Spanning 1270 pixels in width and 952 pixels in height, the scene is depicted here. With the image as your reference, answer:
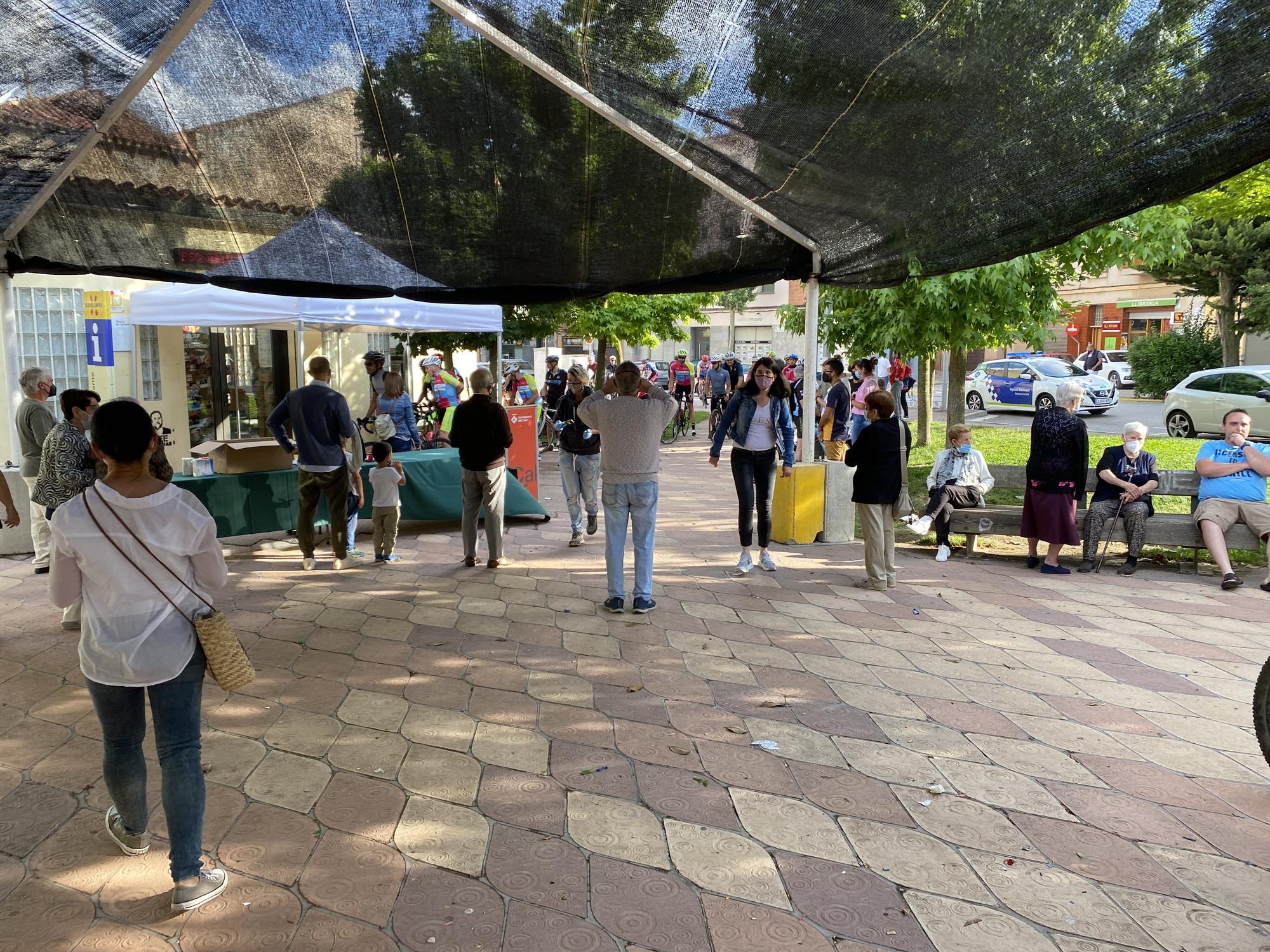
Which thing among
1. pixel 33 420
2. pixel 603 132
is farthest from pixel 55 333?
pixel 603 132

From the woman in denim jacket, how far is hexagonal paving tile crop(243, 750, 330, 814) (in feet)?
14.7

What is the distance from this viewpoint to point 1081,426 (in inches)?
324

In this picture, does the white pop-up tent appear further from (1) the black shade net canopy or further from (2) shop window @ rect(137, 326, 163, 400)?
(2) shop window @ rect(137, 326, 163, 400)

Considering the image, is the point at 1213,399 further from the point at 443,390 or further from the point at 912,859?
the point at 912,859

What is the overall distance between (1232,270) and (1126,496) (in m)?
23.6

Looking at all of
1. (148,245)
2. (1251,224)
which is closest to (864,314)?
(148,245)

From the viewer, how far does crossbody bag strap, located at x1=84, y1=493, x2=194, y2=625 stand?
2844 millimetres

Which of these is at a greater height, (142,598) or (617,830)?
(142,598)

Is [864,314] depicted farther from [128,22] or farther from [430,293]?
[128,22]

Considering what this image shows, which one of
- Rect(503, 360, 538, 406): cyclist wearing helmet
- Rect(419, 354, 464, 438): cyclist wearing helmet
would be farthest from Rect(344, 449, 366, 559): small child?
Rect(503, 360, 538, 406): cyclist wearing helmet

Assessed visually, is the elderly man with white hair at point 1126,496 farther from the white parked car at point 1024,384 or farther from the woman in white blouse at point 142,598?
the white parked car at point 1024,384

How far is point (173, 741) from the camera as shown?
2949mm

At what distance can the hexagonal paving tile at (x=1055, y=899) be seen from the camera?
118 inches

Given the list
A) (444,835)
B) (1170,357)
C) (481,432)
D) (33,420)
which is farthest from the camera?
(1170,357)
